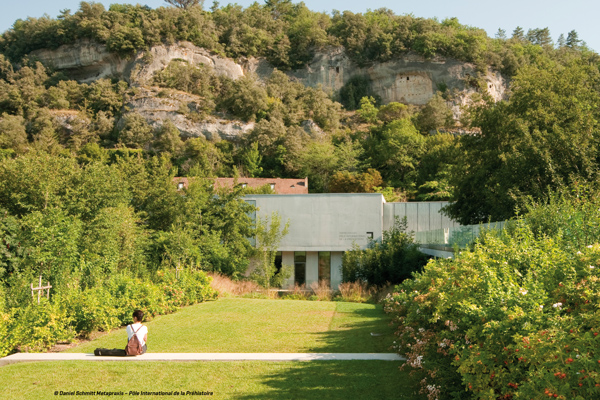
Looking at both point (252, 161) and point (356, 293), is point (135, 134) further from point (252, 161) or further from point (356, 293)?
point (356, 293)

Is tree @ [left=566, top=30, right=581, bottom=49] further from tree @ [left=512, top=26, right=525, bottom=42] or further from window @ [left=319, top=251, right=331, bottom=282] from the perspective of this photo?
window @ [left=319, top=251, right=331, bottom=282]

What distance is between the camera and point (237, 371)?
791cm

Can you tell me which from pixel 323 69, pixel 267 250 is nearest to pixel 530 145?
pixel 267 250

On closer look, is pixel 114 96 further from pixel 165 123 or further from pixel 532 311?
pixel 532 311

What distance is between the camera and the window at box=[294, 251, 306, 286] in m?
33.4

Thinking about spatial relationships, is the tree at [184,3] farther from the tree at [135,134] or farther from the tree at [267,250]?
the tree at [267,250]

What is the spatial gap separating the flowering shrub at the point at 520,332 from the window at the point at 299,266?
26.2 metres

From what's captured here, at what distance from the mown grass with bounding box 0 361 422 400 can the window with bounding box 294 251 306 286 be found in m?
25.1

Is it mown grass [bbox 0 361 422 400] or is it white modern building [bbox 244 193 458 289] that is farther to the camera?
white modern building [bbox 244 193 458 289]

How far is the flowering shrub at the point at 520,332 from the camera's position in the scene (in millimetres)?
3732

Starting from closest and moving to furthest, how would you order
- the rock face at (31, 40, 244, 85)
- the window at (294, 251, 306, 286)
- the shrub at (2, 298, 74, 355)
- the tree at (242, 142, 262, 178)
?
the shrub at (2, 298, 74, 355) → the window at (294, 251, 306, 286) → the tree at (242, 142, 262, 178) → the rock face at (31, 40, 244, 85)

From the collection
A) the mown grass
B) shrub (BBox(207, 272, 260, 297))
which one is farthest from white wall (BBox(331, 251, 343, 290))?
the mown grass

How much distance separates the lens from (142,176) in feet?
92.2

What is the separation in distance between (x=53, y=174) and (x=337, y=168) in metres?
45.9
